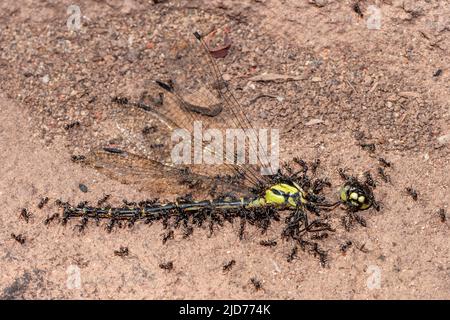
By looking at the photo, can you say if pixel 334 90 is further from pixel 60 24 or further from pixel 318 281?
pixel 60 24

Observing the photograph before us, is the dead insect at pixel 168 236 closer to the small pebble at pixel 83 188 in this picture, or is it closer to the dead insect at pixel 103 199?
the dead insect at pixel 103 199

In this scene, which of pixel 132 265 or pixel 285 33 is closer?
pixel 132 265

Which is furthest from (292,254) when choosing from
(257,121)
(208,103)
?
(208,103)

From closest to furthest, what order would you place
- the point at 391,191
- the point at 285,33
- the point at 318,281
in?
the point at 318,281 < the point at 391,191 < the point at 285,33

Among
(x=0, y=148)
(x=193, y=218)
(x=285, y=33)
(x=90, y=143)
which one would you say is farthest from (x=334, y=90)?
(x=0, y=148)

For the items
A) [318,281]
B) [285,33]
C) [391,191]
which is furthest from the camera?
[285,33]

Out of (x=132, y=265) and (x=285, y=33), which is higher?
(x=285, y=33)

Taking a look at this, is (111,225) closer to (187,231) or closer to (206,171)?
(187,231)

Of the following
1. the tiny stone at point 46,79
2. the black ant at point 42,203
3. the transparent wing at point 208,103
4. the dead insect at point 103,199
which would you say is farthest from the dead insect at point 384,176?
the tiny stone at point 46,79
